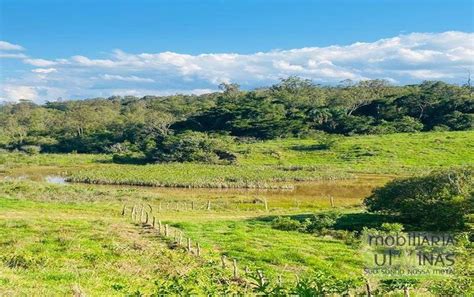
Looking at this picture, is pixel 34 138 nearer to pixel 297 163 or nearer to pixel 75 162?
pixel 75 162

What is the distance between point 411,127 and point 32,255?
301 feet

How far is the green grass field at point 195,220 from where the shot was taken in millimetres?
16922

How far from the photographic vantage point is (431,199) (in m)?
26.5

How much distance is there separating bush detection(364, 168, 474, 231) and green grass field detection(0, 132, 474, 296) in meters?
1.45

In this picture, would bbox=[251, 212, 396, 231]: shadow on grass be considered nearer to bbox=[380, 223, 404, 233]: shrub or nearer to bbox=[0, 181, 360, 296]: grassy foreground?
bbox=[0, 181, 360, 296]: grassy foreground

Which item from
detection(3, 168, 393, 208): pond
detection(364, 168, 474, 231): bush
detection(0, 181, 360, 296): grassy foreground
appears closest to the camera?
detection(0, 181, 360, 296): grassy foreground

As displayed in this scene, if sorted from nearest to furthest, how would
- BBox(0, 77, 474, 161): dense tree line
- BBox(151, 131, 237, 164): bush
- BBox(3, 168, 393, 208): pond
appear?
1. BBox(3, 168, 393, 208): pond
2. BBox(151, 131, 237, 164): bush
3. BBox(0, 77, 474, 161): dense tree line

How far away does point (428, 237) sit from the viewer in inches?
959

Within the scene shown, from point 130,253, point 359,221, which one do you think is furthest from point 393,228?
point 130,253

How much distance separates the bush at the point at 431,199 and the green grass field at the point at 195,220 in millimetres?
1451

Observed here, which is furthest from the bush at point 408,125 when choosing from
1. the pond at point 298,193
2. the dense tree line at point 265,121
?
the pond at point 298,193

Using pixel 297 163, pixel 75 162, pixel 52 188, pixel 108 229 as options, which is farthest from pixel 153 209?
pixel 75 162

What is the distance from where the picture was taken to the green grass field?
16.9 m

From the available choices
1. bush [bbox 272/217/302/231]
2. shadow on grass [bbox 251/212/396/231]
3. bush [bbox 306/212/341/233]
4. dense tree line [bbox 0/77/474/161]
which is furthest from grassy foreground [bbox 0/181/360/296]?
dense tree line [bbox 0/77/474/161]
